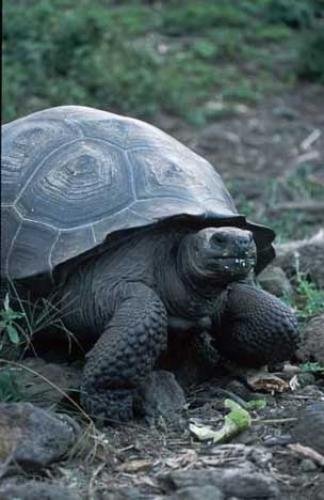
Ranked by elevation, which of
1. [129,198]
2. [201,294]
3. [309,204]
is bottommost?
[309,204]

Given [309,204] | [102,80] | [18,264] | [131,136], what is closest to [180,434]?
[18,264]

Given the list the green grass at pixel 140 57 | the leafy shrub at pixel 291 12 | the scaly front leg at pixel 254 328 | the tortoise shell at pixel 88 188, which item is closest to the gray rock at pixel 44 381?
the tortoise shell at pixel 88 188

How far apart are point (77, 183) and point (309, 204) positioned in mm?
3400

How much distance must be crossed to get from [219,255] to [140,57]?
21.3ft

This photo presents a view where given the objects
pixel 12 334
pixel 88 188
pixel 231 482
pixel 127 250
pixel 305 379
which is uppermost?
pixel 88 188

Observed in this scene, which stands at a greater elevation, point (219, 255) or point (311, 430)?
point (219, 255)

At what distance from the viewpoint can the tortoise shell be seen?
456 centimetres

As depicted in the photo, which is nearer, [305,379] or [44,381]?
[44,381]

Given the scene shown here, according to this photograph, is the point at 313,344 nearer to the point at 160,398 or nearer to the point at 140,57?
the point at 160,398

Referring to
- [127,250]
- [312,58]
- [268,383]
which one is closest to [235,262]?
[127,250]

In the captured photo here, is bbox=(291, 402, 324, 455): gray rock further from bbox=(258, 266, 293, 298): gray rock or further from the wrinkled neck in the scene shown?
bbox=(258, 266, 293, 298): gray rock

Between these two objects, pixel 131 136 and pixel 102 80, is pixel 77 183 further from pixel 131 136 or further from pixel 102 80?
pixel 102 80

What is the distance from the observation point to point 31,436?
377cm

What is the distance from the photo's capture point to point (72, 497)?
3543 millimetres
